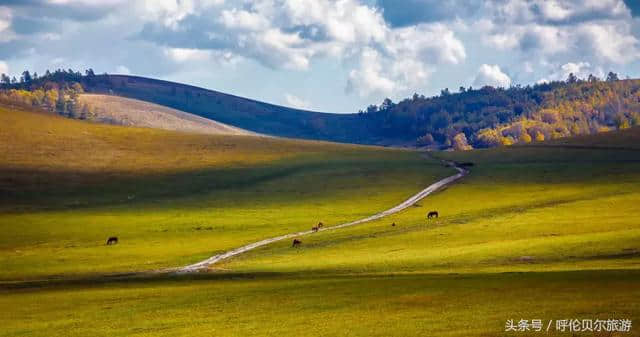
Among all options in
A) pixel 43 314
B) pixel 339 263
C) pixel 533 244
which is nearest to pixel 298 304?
pixel 43 314

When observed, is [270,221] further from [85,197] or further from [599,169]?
[599,169]

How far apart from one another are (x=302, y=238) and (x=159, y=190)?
1611 inches

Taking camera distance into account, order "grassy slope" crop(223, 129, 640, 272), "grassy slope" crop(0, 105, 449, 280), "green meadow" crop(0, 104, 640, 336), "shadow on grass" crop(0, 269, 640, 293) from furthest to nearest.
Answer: "grassy slope" crop(0, 105, 449, 280) → "grassy slope" crop(223, 129, 640, 272) → "shadow on grass" crop(0, 269, 640, 293) → "green meadow" crop(0, 104, 640, 336)

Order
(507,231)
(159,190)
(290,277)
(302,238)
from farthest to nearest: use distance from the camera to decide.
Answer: (159,190), (302,238), (507,231), (290,277)

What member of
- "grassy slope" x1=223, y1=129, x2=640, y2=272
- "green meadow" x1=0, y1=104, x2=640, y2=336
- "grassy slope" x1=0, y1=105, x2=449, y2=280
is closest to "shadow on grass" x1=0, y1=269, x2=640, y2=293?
"green meadow" x1=0, y1=104, x2=640, y2=336

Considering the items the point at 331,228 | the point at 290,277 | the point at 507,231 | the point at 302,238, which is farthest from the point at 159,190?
the point at 290,277

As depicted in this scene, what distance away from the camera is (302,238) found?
65.7 m

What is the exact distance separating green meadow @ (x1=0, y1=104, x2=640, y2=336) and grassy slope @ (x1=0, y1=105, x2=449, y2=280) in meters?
0.33

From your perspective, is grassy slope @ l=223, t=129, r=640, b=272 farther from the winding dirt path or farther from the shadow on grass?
the shadow on grass

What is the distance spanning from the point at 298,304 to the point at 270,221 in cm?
4467

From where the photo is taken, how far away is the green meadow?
30781 mm

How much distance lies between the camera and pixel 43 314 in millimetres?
36469

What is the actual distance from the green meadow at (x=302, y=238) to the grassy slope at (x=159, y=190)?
331 mm

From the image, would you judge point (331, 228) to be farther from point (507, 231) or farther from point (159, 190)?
point (159, 190)
